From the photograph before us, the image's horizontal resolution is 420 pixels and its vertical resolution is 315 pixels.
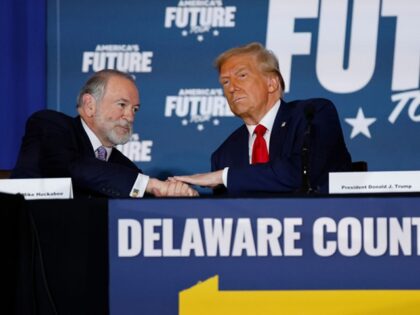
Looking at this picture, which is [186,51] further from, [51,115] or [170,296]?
[170,296]

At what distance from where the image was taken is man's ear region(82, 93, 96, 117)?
15.1 ft

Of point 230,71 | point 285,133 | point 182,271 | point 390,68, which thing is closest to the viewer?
point 182,271

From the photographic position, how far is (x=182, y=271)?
9.95ft

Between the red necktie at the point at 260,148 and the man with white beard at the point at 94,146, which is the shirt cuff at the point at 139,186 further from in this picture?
the red necktie at the point at 260,148

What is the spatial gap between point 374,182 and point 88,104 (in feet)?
5.95

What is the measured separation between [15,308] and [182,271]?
537mm

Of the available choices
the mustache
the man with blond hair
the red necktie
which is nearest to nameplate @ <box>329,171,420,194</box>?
the man with blond hair

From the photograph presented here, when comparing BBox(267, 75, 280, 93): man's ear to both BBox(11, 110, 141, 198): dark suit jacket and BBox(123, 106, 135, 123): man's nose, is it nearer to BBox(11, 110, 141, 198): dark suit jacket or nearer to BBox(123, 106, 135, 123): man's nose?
BBox(123, 106, 135, 123): man's nose

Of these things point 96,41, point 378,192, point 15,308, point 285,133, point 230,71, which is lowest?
point 15,308

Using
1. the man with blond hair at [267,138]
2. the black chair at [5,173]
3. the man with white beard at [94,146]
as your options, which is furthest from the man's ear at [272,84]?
the black chair at [5,173]

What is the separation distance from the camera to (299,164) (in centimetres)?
404

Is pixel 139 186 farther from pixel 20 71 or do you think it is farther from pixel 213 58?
pixel 20 71

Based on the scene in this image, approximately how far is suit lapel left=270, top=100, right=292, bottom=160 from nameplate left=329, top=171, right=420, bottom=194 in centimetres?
109

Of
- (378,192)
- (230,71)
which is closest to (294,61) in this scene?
(230,71)
